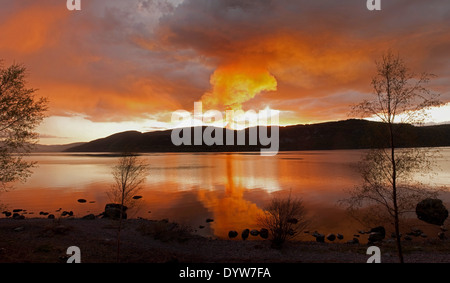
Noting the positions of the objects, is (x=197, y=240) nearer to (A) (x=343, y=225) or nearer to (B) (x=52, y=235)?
(B) (x=52, y=235)

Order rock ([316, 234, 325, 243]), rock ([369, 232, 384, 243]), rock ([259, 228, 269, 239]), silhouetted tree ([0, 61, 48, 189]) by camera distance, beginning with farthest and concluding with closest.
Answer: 1. rock ([259, 228, 269, 239])
2. rock ([316, 234, 325, 243])
3. rock ([369, 232, 384, 243])
4. silhouetted tree ([0, 61, 48, 189])

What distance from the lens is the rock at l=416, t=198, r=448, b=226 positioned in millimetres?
32653

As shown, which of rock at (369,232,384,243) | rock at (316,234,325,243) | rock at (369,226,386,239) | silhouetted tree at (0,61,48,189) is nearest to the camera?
silhouetted tree at (0,61,48,189)

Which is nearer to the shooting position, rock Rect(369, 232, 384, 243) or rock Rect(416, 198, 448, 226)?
rock Rect(369, 232, 384, 243)

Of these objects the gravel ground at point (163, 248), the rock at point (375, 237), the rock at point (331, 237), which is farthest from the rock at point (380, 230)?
the rock at point (331, 237)

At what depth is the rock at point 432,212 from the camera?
3265cm

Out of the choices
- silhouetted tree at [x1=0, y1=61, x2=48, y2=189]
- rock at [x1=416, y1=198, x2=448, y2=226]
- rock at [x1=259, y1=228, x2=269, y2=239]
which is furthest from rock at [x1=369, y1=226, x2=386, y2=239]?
silhouetted tree at [x1=0, y1=61, x2=48, y2=189]

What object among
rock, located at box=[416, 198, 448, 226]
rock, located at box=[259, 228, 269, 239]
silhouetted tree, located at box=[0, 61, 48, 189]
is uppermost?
silhouetted tree, located at box=[0, 61, 48, 189]

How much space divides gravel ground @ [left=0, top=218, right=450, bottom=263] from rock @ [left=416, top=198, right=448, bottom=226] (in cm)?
808

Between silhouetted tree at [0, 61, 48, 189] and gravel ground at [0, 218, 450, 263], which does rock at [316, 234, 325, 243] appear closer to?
gravel ground at [0, 218, 450, 263]

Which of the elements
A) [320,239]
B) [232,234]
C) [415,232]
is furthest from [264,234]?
[415,232]

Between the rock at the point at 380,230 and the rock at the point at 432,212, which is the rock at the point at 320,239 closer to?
the rock at the point at 380,230

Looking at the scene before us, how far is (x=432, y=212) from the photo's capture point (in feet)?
108
